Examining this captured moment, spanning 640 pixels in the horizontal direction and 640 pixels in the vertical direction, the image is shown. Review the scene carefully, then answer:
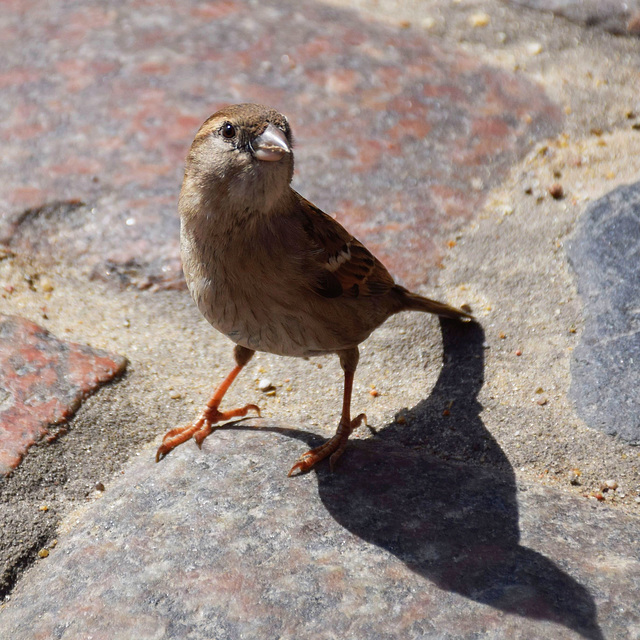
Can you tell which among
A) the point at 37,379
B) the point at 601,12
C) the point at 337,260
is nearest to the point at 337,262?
the point at 337,260

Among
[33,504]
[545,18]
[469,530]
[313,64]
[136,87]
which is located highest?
[545,18]

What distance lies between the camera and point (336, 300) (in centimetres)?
319

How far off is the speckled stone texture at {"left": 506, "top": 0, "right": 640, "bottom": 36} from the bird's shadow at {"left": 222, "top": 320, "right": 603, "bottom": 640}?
180 centimetres

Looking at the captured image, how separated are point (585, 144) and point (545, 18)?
822 millimetres

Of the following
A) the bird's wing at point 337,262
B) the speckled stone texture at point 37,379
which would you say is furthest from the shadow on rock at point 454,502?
the speckled stone texture at point 37,379

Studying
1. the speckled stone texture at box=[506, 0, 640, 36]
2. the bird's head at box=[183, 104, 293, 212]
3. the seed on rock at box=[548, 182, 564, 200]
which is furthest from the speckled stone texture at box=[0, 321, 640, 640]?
the speckled stone texture at box=[506, 0, 640, 36]

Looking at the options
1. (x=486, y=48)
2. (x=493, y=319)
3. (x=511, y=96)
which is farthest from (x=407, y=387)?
(x=486, y=48)

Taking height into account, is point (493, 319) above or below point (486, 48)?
below

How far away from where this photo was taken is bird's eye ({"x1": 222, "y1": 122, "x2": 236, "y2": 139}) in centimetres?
269

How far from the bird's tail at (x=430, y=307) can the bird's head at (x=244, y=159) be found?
0.77m

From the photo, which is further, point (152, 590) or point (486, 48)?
point (486, 48)

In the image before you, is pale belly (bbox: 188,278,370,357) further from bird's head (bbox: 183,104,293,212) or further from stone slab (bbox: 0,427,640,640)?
stone slab (bbox: 0,427,640,640)

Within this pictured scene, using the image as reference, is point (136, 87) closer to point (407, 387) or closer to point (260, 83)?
point (260, 83)

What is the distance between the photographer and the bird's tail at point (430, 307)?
125 inches
